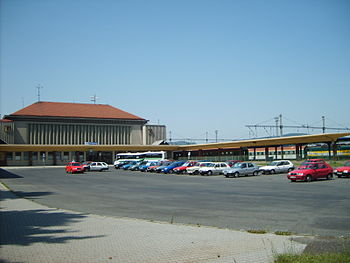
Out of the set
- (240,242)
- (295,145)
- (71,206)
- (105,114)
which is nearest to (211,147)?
(295,145)

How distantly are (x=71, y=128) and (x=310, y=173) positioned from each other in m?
78.4

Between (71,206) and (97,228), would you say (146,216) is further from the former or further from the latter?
(71,206)

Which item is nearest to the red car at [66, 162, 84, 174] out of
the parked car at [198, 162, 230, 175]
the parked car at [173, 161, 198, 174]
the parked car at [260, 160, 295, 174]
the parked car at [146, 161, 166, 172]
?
the parked car at [146, 161, 166, 172]

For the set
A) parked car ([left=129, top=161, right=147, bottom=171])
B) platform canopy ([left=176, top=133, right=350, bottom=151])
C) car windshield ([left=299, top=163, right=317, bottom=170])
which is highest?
platform canopy ([left=176, top=133, right=350, bottom=151])

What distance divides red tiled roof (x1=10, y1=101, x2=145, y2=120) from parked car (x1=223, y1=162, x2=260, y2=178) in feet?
223

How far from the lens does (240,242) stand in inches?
344

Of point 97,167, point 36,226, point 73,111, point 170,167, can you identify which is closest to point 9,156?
point 73,111

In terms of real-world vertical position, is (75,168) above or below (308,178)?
above

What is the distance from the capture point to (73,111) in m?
99.4

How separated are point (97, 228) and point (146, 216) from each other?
2.81 metres

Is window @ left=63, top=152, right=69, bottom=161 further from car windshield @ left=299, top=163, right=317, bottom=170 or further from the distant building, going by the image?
car windshield @ left=299, top=163, right=317, bottom=170

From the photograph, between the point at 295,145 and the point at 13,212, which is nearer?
the point at 13,212

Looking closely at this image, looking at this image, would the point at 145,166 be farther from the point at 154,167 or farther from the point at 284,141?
the point at 284,141

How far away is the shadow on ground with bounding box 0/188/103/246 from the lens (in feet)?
29.7
